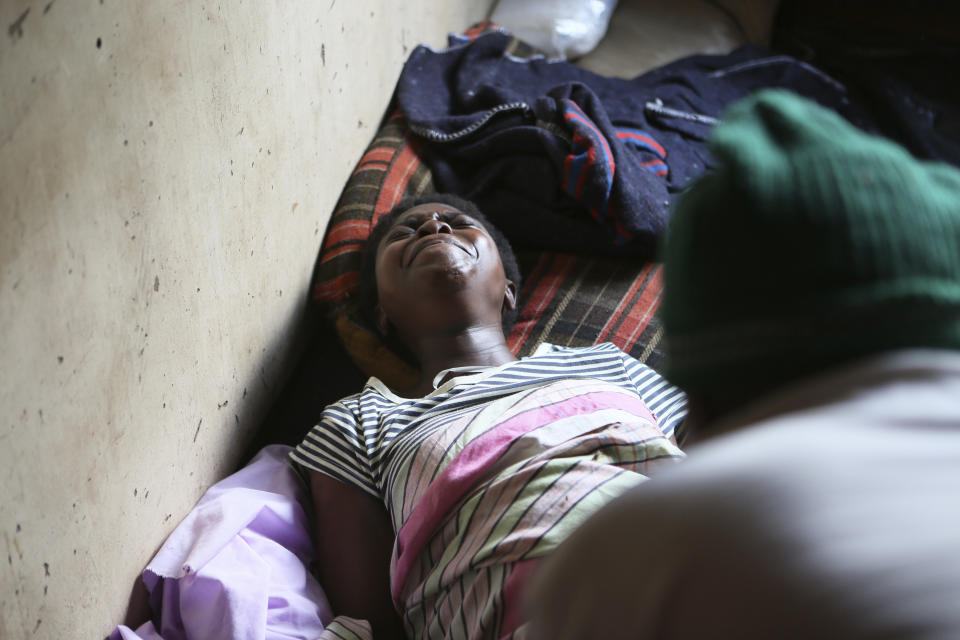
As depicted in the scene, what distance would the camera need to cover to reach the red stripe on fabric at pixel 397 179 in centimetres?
165

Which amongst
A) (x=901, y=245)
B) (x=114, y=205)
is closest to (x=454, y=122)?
(x=114, y=205)

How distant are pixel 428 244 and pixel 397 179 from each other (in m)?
0.30

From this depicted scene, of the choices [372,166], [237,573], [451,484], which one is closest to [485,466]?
[451,484]

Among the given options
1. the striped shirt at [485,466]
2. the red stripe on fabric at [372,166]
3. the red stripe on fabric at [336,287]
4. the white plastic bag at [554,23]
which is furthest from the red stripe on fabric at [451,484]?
the white plastic bag at [554,23]

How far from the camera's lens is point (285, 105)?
1.34 m

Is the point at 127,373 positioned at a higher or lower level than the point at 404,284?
higher

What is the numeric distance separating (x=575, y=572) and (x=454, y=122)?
1.35 metres

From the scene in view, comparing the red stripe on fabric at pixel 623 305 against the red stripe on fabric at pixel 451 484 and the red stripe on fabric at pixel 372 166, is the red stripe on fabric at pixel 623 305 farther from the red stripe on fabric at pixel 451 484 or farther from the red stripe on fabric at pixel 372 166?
the red stripe on fabric at pixel 372 166

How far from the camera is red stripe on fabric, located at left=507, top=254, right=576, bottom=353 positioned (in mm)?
1630

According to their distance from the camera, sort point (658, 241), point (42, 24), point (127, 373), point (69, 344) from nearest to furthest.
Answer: point (42, 24)
point (69, 344)
point (127, 373)
point (658, 241)

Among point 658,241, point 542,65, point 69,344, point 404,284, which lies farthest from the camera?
point 542,65

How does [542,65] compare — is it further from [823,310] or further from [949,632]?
[949,632]

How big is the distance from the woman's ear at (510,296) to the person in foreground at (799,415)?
3.23ft

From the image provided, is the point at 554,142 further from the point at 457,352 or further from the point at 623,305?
the point at 457,352
